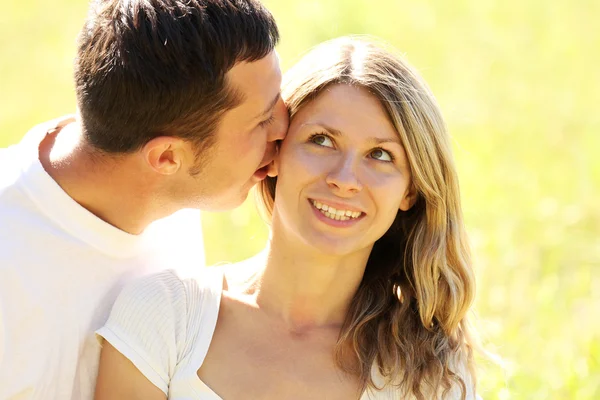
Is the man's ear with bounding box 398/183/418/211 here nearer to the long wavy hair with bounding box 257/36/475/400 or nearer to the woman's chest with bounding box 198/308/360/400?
the long wavy hair with bounding box 257/36/475/400

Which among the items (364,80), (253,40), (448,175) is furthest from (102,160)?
(448,175)

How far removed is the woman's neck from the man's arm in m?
0.53

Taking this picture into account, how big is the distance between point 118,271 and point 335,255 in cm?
72

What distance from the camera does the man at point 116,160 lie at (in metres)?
3.04

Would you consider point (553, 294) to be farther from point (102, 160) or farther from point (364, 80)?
point (102, 160)

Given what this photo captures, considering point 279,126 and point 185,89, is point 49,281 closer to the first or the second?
point 185,89

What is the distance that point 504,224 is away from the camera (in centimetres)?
636

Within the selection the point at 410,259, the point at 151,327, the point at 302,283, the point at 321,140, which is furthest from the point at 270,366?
the point at 321,140

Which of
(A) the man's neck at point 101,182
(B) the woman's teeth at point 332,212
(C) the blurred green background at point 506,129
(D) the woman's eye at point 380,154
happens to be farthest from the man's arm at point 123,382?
(C) the blurred green background at point 506,129

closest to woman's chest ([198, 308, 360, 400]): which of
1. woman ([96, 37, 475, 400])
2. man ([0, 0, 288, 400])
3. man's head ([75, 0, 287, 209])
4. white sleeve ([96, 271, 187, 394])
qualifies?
woman ([96, 37, 475, 400])

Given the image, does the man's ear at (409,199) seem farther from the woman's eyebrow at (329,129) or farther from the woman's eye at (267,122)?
the woman's eye at (267,122)

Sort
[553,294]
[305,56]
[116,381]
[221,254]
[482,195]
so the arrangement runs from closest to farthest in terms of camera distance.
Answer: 1. [116,381]
2. [305,56]
3. [553,294]
4. [221,254]
5. [482,195]

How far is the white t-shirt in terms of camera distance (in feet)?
9.83

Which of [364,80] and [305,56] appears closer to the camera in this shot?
[364,80]
